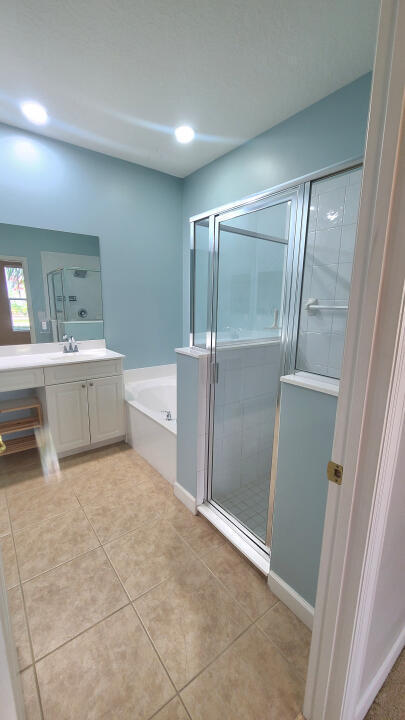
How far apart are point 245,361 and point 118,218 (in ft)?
6.38

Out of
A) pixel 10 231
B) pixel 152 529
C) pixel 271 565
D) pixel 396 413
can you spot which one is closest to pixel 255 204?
pixel 396 413

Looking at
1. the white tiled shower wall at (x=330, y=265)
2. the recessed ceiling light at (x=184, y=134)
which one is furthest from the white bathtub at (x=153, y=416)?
the recessed ceiling light at (x=184, y=134)

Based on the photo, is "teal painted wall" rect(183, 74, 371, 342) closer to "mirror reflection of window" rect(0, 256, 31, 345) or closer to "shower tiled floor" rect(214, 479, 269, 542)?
"mirror reflection of window" rect(0, 256, 31, 345)

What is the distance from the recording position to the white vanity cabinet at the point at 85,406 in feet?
7.76

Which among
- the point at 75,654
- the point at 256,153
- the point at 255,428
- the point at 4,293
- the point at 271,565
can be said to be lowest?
the point at 75,654

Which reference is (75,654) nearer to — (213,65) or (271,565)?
(271,565)

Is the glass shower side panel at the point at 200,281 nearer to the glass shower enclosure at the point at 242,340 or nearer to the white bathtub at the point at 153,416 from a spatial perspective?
the glass shower enclosure at the point at 242,340

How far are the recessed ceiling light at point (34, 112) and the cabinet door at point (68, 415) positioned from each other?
1.96m

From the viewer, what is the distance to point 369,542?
2.37 ft

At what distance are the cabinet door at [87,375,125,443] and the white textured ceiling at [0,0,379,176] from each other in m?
2.00

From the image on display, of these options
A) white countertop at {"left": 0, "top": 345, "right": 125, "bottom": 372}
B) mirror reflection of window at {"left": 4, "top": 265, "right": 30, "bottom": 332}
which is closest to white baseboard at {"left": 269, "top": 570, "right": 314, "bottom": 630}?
white countertop at {"left": 0, "top": 345, "right": 125, "bottom": 372}

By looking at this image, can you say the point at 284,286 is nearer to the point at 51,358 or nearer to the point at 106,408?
the point at 106,408

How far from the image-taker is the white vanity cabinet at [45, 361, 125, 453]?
7.76 ft

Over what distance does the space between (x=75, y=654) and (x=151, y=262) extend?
9.62 ft
